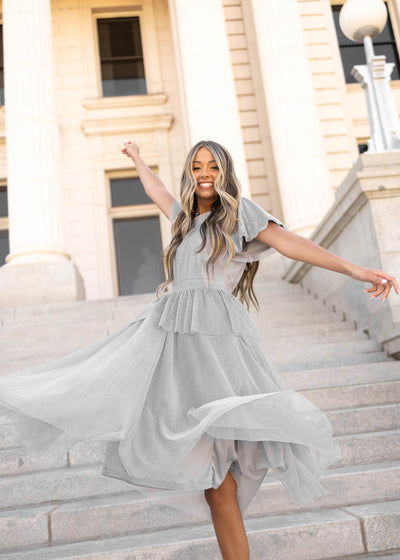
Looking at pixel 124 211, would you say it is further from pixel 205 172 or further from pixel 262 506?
pixel 205 172

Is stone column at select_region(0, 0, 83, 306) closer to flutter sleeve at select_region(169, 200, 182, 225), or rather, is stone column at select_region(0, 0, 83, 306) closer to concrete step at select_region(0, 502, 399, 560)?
concrete step at select_region(0, 502, 399, 560)

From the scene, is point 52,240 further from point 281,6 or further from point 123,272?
point 281,6

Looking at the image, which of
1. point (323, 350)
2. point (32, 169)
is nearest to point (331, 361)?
point (323, 350)

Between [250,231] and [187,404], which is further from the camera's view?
[250,231]

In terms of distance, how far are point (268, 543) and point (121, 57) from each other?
14.8 meters

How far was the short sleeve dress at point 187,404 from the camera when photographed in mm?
1956

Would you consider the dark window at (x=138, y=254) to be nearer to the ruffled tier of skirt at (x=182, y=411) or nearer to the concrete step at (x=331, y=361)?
the concrete step at (x=331, y=361)

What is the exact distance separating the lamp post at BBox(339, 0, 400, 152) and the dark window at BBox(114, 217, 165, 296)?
8750mm

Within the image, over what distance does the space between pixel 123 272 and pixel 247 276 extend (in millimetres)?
12094

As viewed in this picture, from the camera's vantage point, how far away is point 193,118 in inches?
453

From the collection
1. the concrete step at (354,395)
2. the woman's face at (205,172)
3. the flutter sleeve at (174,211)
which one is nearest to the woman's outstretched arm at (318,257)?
the woman's face at (205,172)

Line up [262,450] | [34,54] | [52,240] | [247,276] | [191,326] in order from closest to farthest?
[262,450] < [191,326] < [247,276] < [52,240] < [34,54]

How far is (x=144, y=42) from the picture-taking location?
1556 cm

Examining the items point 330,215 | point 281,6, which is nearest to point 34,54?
point 281,6
